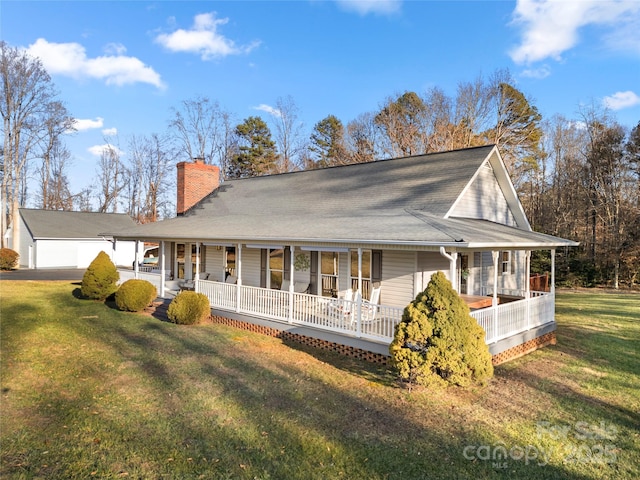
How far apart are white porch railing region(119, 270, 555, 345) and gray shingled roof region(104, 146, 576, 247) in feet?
5.85

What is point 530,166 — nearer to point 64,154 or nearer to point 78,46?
point 78,46

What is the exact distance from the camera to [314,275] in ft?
45.0

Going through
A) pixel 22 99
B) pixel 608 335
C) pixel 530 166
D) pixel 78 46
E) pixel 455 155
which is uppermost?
pixel 22 99

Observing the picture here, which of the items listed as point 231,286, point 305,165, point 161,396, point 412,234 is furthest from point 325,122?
point 161,396

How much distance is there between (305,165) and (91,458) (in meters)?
41.5

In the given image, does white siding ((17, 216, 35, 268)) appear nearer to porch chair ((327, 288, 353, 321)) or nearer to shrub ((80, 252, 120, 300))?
shrub ((80, 252, 120, 300))

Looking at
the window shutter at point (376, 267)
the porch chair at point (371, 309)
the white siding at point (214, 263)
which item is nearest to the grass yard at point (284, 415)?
the porch chair at point (371, 309)

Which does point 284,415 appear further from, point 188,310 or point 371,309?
point 188,310

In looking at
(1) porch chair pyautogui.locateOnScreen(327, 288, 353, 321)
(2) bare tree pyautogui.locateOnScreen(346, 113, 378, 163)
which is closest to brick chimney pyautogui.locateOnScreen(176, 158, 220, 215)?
(1) porch chair pyautogui.locateOnScreen(327, 288, 353, 321)

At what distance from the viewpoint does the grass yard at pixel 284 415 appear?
5.19 metres

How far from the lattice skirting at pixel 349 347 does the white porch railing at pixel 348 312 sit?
0.40 metres

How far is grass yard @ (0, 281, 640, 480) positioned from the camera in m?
5.19

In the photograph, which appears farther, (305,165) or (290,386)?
(305,165)

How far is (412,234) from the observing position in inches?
367
